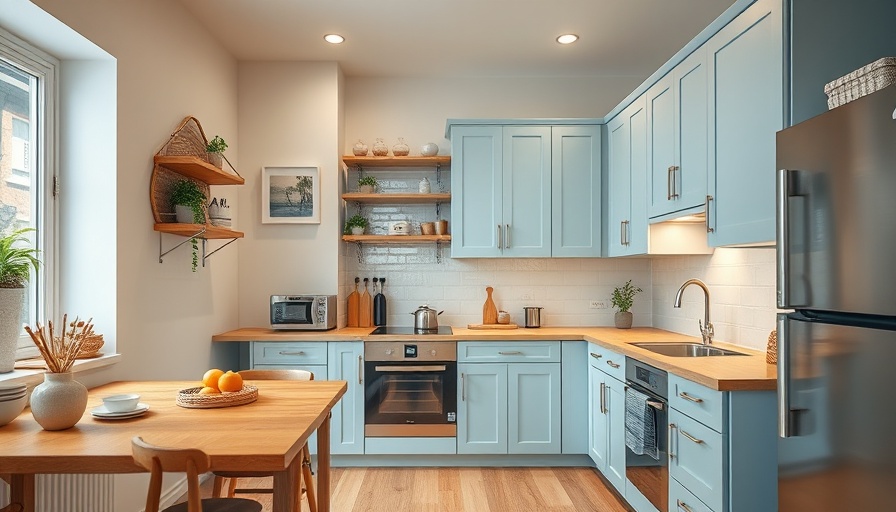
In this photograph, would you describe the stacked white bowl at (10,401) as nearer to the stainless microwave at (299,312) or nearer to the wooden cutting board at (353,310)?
the stainless microwave at (299,312)

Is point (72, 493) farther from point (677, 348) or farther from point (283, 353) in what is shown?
point (677, 348)

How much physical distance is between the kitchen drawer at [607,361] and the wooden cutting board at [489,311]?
0.88 m

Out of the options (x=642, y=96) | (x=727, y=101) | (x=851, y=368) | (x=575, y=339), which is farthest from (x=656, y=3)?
(x=851, y=368)

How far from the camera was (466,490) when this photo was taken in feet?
12.1

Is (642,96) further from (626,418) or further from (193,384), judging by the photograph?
(193,384)

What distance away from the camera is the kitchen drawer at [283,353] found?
404cm

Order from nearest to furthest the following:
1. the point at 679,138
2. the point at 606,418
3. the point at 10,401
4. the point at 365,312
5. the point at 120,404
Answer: the point at 10,401 < the point at 120,404 < the point at 679,138 < the point at 606,418 < the point at 365,312

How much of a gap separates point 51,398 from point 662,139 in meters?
2.95

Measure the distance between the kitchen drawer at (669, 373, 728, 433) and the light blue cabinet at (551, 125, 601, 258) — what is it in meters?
1.81

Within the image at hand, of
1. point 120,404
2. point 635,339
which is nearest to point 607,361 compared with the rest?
point 635,339

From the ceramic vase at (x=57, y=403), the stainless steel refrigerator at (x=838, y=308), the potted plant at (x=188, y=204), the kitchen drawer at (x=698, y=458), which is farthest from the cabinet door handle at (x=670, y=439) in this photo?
the potted plant at (x=188, y=204)

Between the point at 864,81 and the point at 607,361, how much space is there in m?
2.32

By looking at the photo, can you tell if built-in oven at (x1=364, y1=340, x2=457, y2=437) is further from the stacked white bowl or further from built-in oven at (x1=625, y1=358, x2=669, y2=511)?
the stacked white bowl

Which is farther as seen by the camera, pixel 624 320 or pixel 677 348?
pixel 624 320
